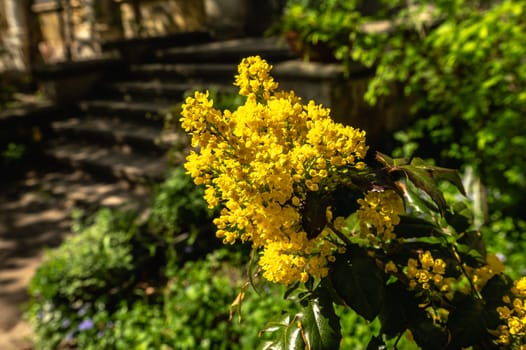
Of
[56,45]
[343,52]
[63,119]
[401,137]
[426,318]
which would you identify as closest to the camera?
[426,318]

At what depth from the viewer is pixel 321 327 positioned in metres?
0.99

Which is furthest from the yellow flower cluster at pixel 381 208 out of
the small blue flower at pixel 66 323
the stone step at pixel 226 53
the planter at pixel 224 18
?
the planter at pixel 224 18

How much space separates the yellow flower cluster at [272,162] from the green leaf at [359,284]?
0.03 m

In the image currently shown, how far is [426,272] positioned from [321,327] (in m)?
0.27

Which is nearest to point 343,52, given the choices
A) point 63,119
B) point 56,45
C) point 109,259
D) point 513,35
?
point 513,35

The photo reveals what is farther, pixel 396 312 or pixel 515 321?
pixel 396 312

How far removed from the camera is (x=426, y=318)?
1.07 metres

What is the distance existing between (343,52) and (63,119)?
4728 mm

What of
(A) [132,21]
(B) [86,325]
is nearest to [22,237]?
(B) [86,325]

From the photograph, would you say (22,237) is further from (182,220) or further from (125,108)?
(125,108)

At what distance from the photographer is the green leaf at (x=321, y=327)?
38.4 inches

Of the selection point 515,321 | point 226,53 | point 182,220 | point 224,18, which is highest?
point 224,18

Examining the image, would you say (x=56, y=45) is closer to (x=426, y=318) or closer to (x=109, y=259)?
(x=109, y=259)

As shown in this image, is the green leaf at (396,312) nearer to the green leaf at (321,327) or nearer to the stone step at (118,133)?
the green leaf at (321,327)
